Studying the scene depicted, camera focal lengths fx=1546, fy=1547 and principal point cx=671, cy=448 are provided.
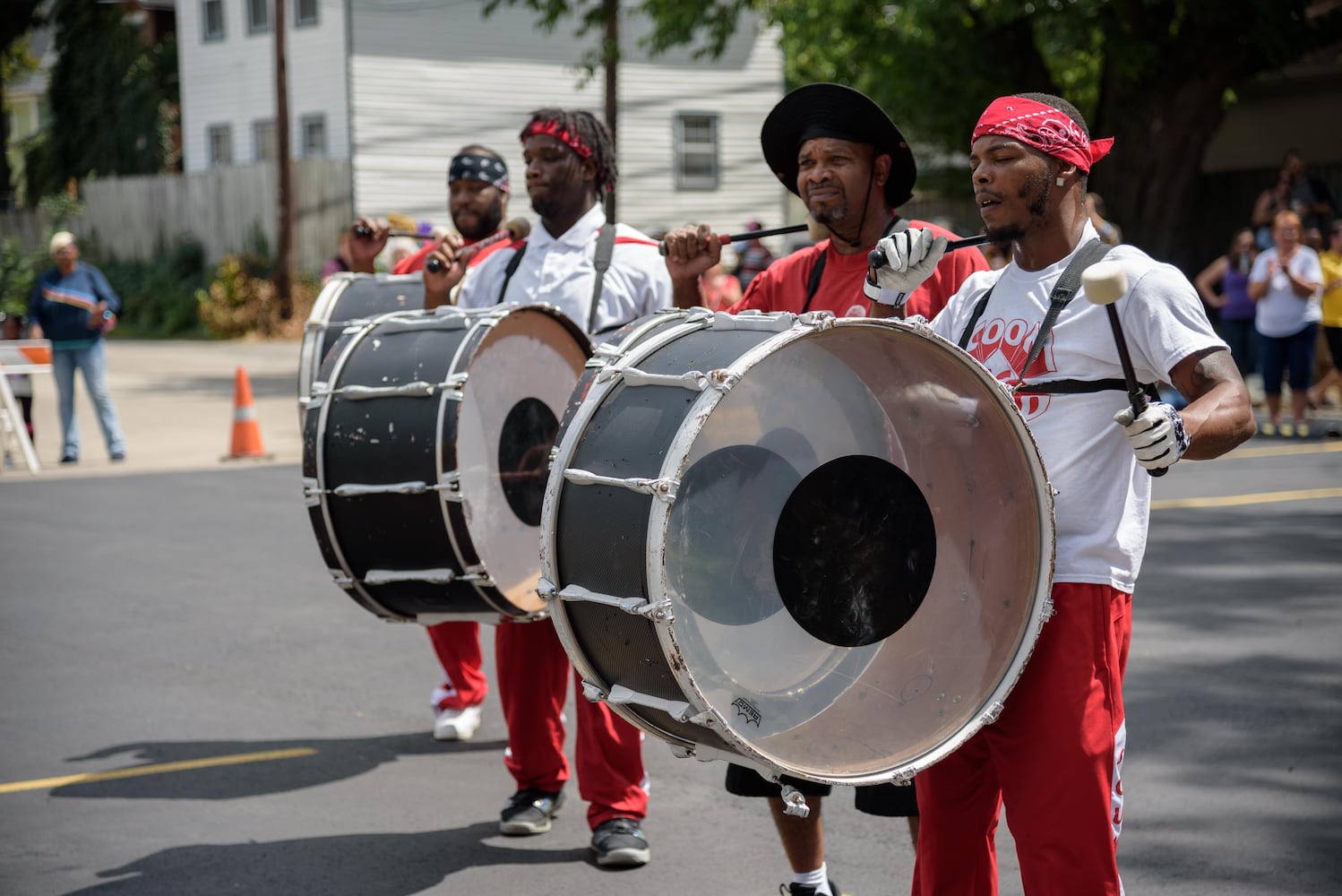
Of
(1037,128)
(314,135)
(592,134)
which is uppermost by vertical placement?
(314,135)

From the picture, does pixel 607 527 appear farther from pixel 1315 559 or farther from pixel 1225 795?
pixel 1315 559

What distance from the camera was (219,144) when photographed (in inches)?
1326

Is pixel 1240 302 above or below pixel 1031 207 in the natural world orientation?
below

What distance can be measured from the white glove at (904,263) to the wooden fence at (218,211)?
1028 inches

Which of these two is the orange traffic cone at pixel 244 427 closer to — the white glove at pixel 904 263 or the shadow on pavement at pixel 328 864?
the shadow on pavement at pixel 328 864

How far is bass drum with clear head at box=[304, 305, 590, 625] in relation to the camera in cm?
436

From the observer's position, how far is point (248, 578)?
29.2 ft

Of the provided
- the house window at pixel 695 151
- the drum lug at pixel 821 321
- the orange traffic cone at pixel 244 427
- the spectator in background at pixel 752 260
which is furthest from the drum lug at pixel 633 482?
the house window at pixel 695 151

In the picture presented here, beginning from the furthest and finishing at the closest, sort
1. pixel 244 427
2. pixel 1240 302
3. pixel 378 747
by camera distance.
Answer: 1. pixel 1240 302
2. pixel 244 427
3. pixel 378 747

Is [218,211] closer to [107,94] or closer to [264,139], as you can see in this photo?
[264,139]

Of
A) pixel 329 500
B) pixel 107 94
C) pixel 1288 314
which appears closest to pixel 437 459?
pixel 329 500

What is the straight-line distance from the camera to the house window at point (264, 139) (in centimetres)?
3191

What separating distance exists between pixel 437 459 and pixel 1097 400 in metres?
1.94

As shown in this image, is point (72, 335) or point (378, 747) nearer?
point (378, 747)
